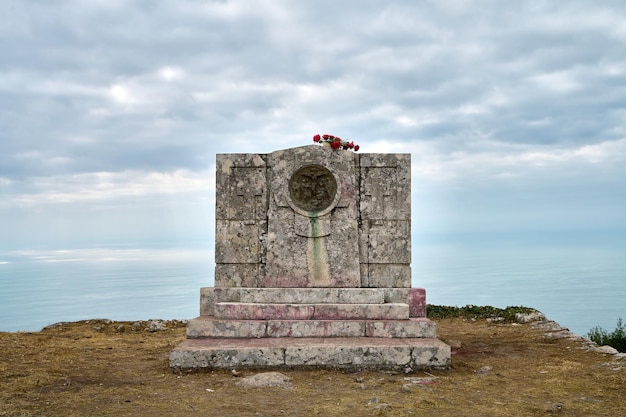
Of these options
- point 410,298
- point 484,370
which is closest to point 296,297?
point 410,298

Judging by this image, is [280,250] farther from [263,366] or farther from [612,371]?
[612,371]

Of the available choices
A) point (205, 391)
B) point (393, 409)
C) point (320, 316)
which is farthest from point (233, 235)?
point (393, 409)

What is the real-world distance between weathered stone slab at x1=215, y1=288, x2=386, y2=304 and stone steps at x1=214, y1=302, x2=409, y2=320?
9.2 inches

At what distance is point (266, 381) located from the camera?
747 cm

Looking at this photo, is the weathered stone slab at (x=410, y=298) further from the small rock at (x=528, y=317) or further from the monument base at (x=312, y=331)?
the small rock at (x=528, y=317)

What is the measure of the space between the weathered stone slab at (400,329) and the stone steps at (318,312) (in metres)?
0.22

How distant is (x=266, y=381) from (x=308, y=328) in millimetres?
1757

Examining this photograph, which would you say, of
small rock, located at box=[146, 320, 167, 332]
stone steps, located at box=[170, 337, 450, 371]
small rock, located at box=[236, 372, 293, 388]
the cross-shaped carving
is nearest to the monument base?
stone steps, located at box=[170, 337, 450, 371]

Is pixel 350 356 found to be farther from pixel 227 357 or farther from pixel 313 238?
pixel 313 238

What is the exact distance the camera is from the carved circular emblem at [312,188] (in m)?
10.4

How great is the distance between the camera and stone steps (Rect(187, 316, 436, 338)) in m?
9.11

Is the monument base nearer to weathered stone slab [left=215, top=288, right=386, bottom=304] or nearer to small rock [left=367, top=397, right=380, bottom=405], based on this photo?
weathered stone slab [left=215, top=288, right=386, bottom=304]

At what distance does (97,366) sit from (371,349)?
4.24 m

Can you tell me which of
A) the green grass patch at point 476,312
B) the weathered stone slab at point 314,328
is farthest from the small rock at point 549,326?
the weathered stone slab at point 314,328
